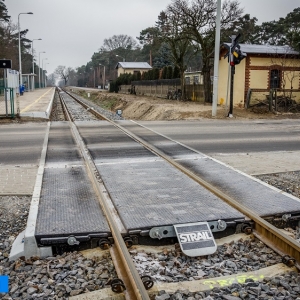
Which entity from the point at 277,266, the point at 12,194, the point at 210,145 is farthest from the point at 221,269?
the point at 210,145

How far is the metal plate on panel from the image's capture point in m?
4.50

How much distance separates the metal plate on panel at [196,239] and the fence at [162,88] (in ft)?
89.8

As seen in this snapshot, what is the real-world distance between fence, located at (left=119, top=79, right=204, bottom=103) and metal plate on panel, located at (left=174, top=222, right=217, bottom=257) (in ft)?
89.8

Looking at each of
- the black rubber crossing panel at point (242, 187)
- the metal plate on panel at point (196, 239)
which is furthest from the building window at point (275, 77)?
the metal plate on panel at point (196, 239)

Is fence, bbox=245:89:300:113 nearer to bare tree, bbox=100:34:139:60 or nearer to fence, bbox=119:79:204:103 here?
fence, bbox=119:79:204:103

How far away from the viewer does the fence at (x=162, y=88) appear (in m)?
33.0

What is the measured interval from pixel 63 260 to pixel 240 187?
12.1 feet

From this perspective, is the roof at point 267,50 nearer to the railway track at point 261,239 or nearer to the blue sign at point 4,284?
the railway track at point 261,239

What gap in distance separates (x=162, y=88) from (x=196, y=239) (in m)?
38.4

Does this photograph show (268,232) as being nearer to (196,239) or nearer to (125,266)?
(196,239)

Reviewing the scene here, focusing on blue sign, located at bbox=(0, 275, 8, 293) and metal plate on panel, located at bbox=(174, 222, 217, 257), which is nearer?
blue sign, located at bbox=(0, 275, 8, 293)

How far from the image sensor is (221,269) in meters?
4.20

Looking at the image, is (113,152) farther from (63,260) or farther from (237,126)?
(237,126)

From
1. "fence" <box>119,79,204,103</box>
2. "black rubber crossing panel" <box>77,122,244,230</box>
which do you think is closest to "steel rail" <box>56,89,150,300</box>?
"black rubber crossing panel" <box>77,122,244,230</box>
